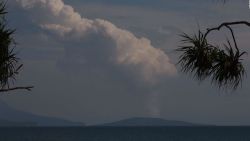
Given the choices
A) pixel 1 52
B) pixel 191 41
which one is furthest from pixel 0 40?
pixel 191 41

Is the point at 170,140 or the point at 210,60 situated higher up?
the point at 170,140

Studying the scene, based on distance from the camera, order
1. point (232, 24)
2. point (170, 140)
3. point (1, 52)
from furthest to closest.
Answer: point (170, 140) → point (1, 52) → point (232, 24)

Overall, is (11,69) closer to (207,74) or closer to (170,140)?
(207,74)

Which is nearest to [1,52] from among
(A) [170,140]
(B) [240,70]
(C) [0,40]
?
(C) [0,40]

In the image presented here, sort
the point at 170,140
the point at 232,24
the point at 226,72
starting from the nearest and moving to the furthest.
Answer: the point at 232,24 < the point at 226,72 < the point at 170,140

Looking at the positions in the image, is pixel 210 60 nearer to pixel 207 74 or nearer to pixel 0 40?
pixel 207 74

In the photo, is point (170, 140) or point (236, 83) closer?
point (236, 83)

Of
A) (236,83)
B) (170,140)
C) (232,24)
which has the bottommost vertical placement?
(236,83)

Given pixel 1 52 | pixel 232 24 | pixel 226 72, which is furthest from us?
pixel 1 52

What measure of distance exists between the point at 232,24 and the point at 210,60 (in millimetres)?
860

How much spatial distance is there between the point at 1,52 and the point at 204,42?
322cm

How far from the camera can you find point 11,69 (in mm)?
10352

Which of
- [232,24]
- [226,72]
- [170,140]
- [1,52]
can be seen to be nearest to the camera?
[232,24]

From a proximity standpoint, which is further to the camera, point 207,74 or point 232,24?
point 207,74
